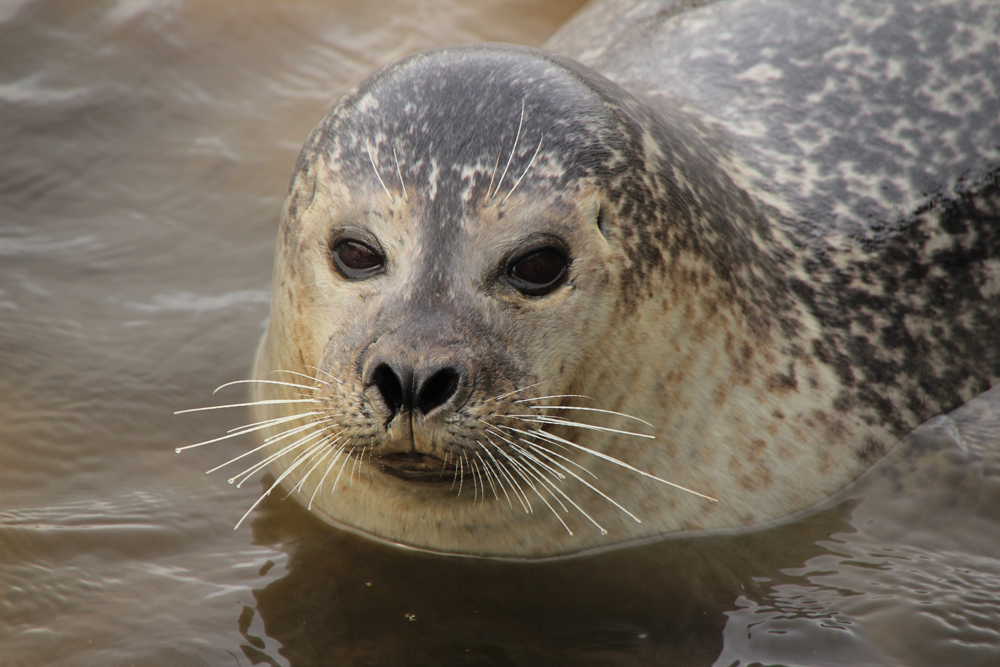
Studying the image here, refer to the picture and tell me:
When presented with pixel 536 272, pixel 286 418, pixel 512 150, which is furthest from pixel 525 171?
pixel 286 418

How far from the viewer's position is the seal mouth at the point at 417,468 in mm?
2914

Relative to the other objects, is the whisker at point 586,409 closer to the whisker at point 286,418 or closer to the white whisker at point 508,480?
the white whisker at point 508,480

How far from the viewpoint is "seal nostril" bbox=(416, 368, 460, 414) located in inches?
108

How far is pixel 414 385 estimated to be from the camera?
8.96ft

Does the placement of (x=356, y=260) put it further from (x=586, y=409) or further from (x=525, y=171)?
(x=586, y=409)

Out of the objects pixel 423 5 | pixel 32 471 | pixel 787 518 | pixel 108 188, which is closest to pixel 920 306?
pixel 787 518

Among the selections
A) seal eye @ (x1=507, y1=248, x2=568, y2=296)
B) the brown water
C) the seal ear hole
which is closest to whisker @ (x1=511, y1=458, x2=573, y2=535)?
the brown water

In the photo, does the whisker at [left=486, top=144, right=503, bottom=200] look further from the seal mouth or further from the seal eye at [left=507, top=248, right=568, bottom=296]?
the seal mouth

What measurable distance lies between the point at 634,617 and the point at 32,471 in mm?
2067

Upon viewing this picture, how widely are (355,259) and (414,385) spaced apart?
1.85 ft

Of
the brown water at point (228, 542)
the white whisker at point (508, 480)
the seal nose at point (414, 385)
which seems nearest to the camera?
the seal nose at point (414, 385)

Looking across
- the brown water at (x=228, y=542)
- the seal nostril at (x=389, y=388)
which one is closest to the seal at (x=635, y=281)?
the seal nostril at (x=389, y=388)

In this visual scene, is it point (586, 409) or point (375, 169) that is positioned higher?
point (375, 169)

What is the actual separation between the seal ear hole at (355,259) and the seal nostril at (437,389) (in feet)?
1.51
